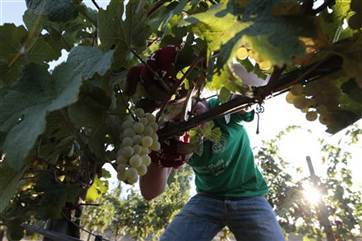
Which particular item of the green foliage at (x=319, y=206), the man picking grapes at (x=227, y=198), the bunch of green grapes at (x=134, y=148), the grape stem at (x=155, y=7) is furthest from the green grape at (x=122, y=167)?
the green foliage at (x=319, y=206)

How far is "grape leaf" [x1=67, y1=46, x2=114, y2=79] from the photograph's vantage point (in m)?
0.58

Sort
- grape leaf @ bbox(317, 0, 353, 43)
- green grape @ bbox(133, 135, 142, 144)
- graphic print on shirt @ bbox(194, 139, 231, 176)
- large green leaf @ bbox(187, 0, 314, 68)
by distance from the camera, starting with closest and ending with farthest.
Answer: large green leaf @ bbox(187, 0, 314, 68) < grape leaf @ bbox(317, 0, 353, 43) < green grape @ bbox(133, 135, 142, 144) < graphic print on shirt @ bbox(194, 139, 231, 176)

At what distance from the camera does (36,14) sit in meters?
0.74

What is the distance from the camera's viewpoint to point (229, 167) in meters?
1.83

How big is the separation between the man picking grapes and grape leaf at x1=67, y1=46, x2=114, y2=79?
1011mm

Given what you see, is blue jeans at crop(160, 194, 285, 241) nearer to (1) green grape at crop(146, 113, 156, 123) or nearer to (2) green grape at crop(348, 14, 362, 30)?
(1) green grape at crop(146, 113, 156, 123)

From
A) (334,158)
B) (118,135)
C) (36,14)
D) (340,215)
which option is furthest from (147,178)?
(340,215)

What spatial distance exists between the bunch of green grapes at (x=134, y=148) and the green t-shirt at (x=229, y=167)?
3.06 feet

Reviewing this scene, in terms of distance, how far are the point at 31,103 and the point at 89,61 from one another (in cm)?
11

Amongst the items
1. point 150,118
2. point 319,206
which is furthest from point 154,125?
point 319,206

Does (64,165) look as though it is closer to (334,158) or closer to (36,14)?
(36,14)

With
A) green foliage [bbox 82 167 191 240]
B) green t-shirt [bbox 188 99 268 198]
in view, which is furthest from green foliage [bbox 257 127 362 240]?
green t-shirt [bbox 188 99 268 198]

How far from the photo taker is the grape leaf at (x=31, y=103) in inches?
19.6

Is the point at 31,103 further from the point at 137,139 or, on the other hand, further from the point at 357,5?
the point at 357,5
